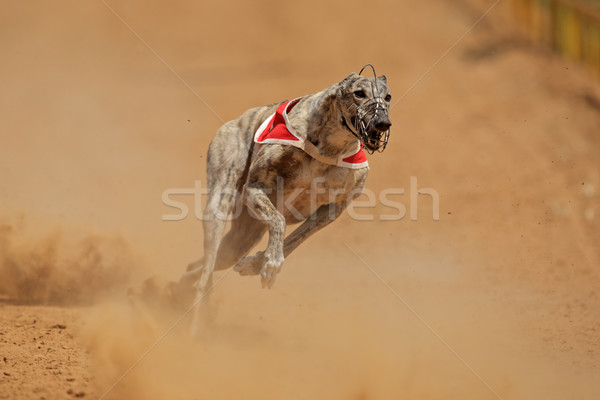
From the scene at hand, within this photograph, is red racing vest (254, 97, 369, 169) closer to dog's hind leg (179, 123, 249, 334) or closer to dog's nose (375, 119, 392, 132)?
dog's hind leg (179, 123, 249, 334)

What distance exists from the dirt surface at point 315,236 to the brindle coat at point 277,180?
872mm

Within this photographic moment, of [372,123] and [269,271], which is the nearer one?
[372,123]

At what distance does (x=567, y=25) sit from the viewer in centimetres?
1285

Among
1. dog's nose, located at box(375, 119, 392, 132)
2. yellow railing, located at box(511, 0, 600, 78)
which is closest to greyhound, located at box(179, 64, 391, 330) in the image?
dog's nose, located at box(375, 119, 392, 132)

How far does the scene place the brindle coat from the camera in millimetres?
4625

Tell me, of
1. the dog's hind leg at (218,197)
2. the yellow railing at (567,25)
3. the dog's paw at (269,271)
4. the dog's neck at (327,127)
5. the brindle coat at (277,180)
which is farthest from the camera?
the yellow railing at (567,25)

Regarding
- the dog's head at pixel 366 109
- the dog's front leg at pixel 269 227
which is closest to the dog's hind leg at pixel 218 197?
the dog's front leg at pixel 269 227

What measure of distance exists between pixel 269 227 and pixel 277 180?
0.43 m

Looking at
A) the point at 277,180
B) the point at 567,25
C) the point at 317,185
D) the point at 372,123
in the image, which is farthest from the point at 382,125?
the point at 567,25

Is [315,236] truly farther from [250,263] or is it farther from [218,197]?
[250,263]

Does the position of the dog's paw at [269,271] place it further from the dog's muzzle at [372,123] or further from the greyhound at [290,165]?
the dog's muzzle at [372,123]

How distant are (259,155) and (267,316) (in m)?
2.65

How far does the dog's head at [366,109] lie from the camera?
4.26 metres

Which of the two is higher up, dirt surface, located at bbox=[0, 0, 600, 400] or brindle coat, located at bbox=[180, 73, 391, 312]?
brindle coat, located at bbox=[180, 73, 391, 312]
